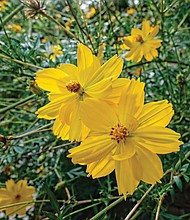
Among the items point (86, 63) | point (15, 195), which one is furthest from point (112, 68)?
point (15, 195)

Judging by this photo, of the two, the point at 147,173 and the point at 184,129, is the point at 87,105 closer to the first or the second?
the point at 147,173

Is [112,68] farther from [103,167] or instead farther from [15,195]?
[15,195]

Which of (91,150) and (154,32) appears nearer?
(91,150)

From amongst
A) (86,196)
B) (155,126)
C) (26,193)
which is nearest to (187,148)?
(155,126)

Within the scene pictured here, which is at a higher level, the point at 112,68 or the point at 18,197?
the point at 112,68

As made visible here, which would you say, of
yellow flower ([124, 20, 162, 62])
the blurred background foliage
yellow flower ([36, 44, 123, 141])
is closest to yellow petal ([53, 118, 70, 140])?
yellow flower ([36, 44, 123, 141])

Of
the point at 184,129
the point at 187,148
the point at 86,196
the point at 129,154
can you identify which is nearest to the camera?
the point at 129,154
